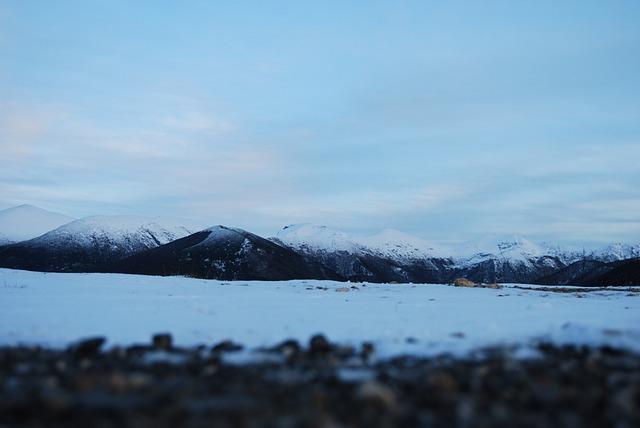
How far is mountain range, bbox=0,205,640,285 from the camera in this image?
3674 inches

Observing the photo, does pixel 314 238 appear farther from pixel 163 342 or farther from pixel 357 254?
pixel 163 342

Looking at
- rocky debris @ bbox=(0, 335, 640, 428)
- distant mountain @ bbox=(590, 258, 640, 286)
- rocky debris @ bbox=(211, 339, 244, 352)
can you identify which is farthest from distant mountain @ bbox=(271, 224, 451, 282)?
rocky debris @ bbox=(0, 335, 640, 428)

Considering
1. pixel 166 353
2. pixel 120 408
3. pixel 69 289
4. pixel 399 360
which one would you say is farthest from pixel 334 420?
pixel 69 289

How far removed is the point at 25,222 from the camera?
5723 inches

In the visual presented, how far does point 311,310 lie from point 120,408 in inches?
320

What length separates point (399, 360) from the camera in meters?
6.62

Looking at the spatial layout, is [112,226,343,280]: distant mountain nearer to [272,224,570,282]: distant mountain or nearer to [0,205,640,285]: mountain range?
[0,205,640,285]: mountain range

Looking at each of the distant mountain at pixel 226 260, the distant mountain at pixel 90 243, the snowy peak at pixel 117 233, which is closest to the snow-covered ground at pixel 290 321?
the distant mountain at pixel 226 260

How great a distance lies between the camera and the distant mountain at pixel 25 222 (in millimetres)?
135125

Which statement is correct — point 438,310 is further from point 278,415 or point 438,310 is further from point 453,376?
point 278,415

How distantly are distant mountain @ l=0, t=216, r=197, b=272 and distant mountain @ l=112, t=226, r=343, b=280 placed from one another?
1950cm

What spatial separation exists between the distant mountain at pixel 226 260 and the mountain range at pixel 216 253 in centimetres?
18

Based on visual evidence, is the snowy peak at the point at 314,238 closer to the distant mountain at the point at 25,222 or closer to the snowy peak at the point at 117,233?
the snowy peak at the point at 117,233

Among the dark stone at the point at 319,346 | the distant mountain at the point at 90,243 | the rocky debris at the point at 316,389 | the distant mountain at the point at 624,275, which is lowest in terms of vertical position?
the rocky debris at the point at 316,389
